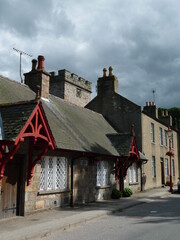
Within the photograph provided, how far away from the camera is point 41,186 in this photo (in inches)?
504

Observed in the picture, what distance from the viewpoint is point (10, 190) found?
37.2ft

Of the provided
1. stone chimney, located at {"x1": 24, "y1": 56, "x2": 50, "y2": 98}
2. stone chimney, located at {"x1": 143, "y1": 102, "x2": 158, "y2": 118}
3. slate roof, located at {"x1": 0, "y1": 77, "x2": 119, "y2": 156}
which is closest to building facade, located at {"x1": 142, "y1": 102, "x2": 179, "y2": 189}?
stone chimney, located at {"x1": 143, "y1": 102, "x2": 158, "y2": 118}

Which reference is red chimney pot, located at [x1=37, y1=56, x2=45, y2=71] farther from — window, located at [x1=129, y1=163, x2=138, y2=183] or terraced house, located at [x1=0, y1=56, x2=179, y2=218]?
window, located at [x1=129, y1=163, x2=138, y2=183]

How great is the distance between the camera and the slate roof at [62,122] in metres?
10.5

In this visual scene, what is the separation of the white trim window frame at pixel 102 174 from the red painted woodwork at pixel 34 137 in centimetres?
645

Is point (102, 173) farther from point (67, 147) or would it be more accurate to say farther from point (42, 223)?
point (42, 223)

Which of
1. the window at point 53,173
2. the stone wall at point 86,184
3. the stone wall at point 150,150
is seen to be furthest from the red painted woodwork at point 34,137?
the stone wall at point 150,150

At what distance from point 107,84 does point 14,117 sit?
17.7 m

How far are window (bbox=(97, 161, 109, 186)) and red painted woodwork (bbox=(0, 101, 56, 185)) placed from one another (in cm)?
649

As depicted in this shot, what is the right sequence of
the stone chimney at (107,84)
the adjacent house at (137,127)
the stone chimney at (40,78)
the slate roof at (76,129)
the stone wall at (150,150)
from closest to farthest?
the slate roof at (76,129) < the stone chimney at (40,78) < the adjacent house at (137,127) < the stone wall at (150,150) < the stone chimney at (107,84)

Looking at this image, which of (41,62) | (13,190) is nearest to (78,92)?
(41,62)

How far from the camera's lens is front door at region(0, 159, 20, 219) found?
36.1 ft

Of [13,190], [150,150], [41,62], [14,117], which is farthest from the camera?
[150,150]

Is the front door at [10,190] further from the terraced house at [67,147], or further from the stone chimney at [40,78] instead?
the stone chimney at [40,78]
